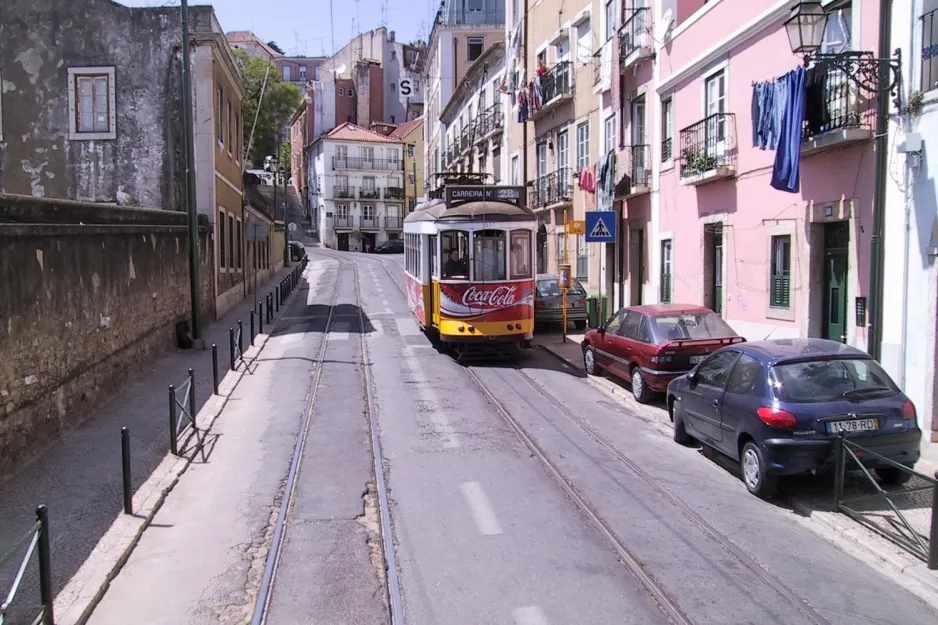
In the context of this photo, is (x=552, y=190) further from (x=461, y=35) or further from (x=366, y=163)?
(x=366, y=163)

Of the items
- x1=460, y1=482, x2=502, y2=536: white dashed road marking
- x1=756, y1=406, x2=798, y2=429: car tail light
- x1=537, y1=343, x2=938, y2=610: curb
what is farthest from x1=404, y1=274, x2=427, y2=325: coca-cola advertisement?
x1=537, y1=343, x2=938, y2=610: curb

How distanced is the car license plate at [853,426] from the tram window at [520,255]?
356 inches

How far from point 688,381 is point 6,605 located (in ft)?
24.6

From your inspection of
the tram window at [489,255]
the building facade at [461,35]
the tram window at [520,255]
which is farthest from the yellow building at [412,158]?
the tram window at [489,255]

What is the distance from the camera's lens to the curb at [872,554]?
604 cm

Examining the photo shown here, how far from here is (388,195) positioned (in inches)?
2970

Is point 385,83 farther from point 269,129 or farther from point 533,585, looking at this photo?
point 533,585

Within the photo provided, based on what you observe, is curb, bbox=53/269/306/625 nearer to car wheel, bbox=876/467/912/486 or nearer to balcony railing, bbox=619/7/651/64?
car wheel, bbox=876/467/912/486

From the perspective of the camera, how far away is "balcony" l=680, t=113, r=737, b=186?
15258mm

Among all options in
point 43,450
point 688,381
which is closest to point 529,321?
point 688,381

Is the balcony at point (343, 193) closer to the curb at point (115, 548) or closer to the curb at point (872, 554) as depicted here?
the curb at point (115, 548)

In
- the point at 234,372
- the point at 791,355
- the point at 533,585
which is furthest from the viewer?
the point at 234,372

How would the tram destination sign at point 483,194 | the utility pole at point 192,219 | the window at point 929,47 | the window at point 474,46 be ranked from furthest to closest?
1. the window at point 474,46
2. the utility pole at point 192,219
3. the tram destination sign at point 483,194
4. the window at point 929,47

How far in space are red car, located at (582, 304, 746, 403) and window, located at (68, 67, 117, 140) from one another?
15.2 metres
